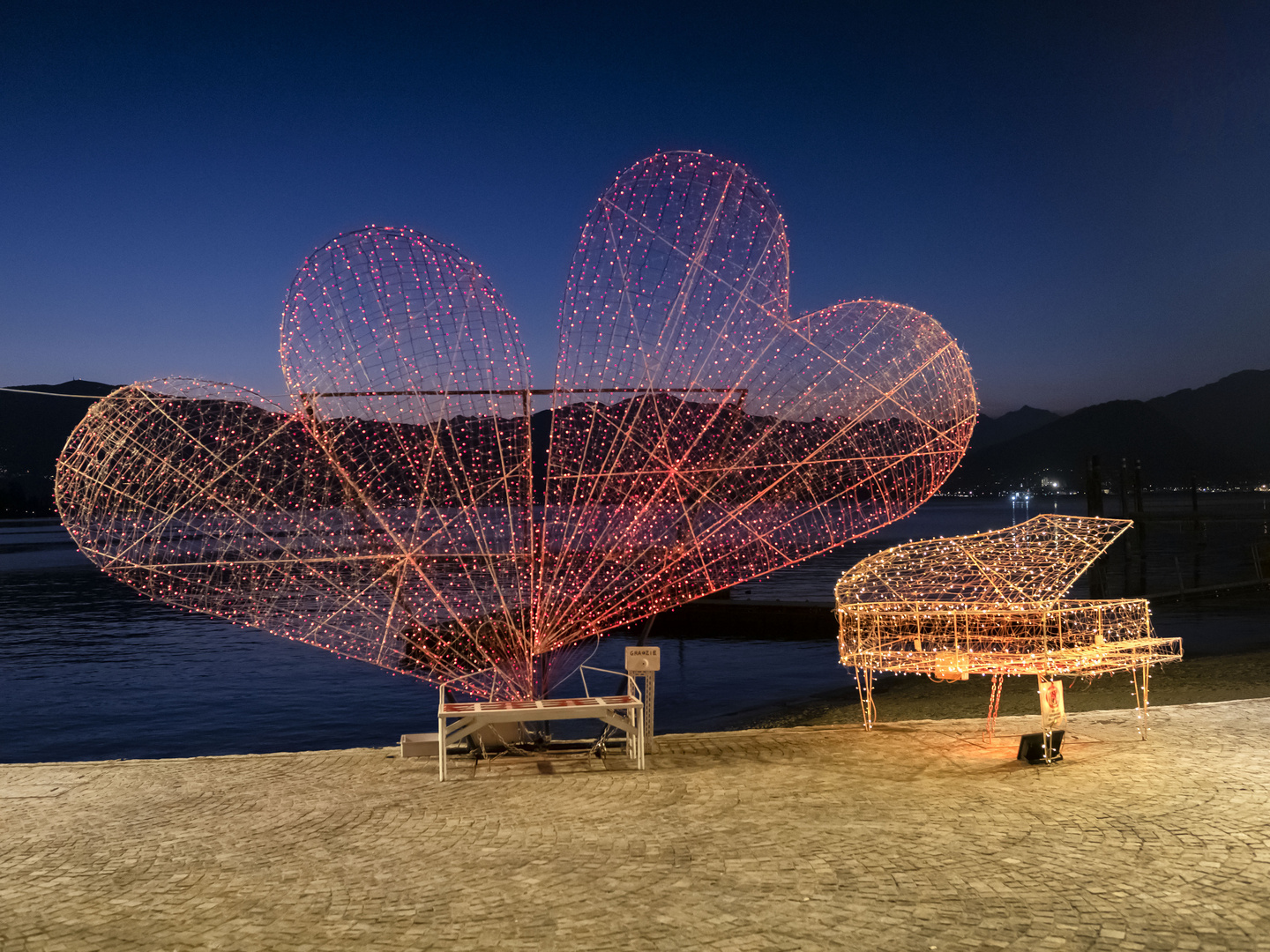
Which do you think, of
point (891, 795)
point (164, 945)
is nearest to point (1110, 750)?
point (891, 795)

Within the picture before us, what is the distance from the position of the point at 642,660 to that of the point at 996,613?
10.8ft

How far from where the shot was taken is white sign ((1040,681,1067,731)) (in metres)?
8.52

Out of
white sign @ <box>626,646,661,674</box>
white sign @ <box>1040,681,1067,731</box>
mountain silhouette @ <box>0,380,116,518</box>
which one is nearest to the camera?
white sign @ <box>1040,681,1067,731</box>

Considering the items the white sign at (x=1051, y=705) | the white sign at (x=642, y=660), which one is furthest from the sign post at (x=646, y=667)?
the white sign at (x=1051, y=705)

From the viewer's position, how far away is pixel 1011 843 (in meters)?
6.14

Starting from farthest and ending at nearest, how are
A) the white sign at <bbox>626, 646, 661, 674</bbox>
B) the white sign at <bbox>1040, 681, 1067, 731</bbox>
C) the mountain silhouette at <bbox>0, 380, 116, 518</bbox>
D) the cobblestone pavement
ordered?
the mountain silhouette at <bbox>0, 380, 116, 518</bbox>, the white sign at <bbox>626, 646, 661, 674</bbox>, the white sign at <bbox>1040, 681, 1067, 731</bbox>, the cobblestone pavement

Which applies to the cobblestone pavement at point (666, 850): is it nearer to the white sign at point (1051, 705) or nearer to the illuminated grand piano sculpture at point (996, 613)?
the white sign at point (1051, 705)

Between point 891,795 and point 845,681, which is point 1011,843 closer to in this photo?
point 891,795

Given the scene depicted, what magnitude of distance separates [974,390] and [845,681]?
60.6 ft

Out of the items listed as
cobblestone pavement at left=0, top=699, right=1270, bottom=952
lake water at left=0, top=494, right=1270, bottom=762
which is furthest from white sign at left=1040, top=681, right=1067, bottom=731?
lake water at left=0, top=494, right=1270, bottom=762

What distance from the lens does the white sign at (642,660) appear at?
9.00m

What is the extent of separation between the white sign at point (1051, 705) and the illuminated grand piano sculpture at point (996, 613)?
199mm

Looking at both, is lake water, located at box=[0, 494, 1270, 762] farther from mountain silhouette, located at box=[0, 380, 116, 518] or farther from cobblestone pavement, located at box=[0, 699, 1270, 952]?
mountain silhouette, located at box=[0, 380, 116, 518]

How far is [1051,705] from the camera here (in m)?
8.59
